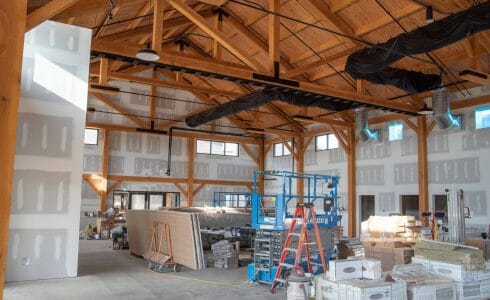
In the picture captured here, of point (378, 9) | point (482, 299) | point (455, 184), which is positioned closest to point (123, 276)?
point (482, 299)

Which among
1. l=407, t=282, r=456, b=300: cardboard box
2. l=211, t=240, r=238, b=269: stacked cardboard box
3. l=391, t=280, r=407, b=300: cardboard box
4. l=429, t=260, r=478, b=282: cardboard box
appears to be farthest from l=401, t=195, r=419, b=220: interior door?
l=391, t=280, r=407, b=300: cardboard box

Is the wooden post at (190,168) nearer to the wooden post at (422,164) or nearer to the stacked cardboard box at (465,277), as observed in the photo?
the wooden post at (422,164)

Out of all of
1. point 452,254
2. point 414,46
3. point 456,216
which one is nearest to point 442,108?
point 456,216

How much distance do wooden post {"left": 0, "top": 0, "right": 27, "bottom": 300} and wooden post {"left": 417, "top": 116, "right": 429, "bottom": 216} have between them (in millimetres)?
16519

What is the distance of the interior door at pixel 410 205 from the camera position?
17.5 m

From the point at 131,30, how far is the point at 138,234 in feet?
25.6

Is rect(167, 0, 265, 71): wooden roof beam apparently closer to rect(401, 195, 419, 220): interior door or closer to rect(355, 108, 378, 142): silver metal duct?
rect(355, 108, 378, 142): silver metal duct

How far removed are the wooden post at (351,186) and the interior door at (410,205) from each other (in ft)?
8.22

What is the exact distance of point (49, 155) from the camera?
31.8 feet

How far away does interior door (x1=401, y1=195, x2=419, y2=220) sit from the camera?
17.5 meters

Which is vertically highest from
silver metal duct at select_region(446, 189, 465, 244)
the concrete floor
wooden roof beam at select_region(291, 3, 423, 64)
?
wooden roof beam at select_region(291, 3, 423, 64)

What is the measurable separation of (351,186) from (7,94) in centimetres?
1885

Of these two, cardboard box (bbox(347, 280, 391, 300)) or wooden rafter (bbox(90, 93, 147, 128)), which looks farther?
wooden rafter (bbox(90, 93, 147, 128))

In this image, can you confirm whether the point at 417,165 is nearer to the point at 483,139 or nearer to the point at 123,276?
the point at 483,139
